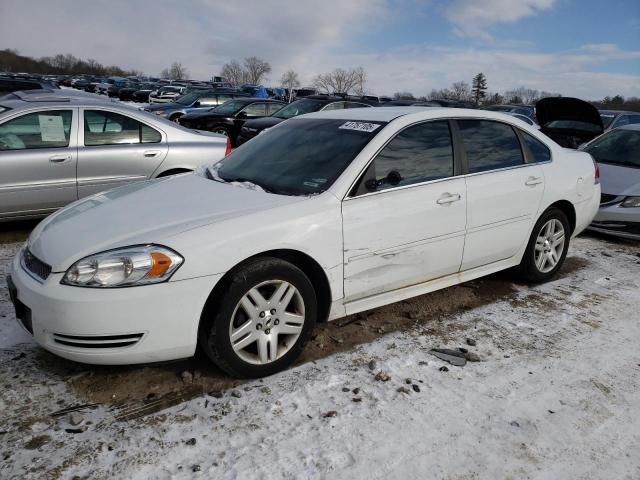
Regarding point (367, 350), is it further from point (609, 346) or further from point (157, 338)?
point (609, 346)

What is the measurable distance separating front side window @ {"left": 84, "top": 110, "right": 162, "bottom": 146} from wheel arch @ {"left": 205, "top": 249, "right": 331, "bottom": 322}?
3.80 metres

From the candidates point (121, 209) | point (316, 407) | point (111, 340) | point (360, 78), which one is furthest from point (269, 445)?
point (360, 78)

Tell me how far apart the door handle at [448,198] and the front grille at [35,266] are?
2.43 m

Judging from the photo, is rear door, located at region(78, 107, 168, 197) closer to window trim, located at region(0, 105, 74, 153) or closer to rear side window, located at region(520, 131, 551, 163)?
window trim, located at region(0, 105, 74, 153)

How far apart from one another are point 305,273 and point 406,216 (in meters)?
0.78

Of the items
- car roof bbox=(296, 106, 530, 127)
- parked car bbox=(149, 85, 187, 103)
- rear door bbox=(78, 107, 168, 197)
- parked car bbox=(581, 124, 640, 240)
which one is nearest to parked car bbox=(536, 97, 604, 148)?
parked car bbox=(581, 124, 640, 240)

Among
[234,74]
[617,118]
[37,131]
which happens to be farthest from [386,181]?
[234,74]

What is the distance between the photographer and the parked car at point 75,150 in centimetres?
534

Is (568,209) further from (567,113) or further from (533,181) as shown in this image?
(567,113)

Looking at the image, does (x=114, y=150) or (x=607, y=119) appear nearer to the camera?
(x=114, y=150)

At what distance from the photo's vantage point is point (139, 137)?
19.9 feet

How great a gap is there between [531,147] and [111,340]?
3580mm

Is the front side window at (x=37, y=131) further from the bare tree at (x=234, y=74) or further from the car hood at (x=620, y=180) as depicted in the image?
the bare tree at (x=234, y=74)

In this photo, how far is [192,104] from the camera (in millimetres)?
17531
